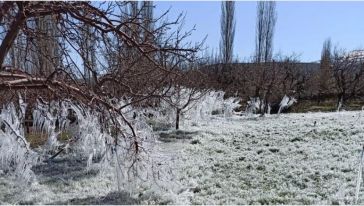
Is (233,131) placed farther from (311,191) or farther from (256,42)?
(256,42)

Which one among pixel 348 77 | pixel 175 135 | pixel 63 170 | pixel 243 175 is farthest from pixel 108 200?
pixel 348 77

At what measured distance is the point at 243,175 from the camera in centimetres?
816

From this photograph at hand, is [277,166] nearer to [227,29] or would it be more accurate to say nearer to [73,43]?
[73,43]

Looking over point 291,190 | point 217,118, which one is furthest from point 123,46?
point 217,118

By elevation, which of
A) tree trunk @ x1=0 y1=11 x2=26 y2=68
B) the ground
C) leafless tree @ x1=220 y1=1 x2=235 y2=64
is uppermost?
leafless tree @ x1=220 y1=1 x2=235 y2=64

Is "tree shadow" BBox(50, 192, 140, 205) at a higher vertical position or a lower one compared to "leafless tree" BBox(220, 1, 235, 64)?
lower

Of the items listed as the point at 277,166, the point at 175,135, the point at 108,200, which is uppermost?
the point at 175,135

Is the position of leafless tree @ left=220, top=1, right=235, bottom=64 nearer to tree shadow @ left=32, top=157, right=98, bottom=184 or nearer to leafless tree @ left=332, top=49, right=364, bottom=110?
leafless tree @ left=332, top=49, right=364, bottom=110

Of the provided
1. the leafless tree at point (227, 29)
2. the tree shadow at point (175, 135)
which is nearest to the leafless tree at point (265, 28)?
the leafless tree at point (227, 29)

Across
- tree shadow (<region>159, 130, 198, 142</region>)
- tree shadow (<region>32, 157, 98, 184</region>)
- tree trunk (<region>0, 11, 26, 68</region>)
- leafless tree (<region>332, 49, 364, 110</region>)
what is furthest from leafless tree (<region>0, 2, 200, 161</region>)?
leafless tree (<region>332, 49, 364, 110</region>)

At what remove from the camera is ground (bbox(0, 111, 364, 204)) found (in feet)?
22.0

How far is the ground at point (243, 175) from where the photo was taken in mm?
6695

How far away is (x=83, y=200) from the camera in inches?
274

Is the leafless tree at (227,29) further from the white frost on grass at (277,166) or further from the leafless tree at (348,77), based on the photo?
the white frost on grass at (277,166)
